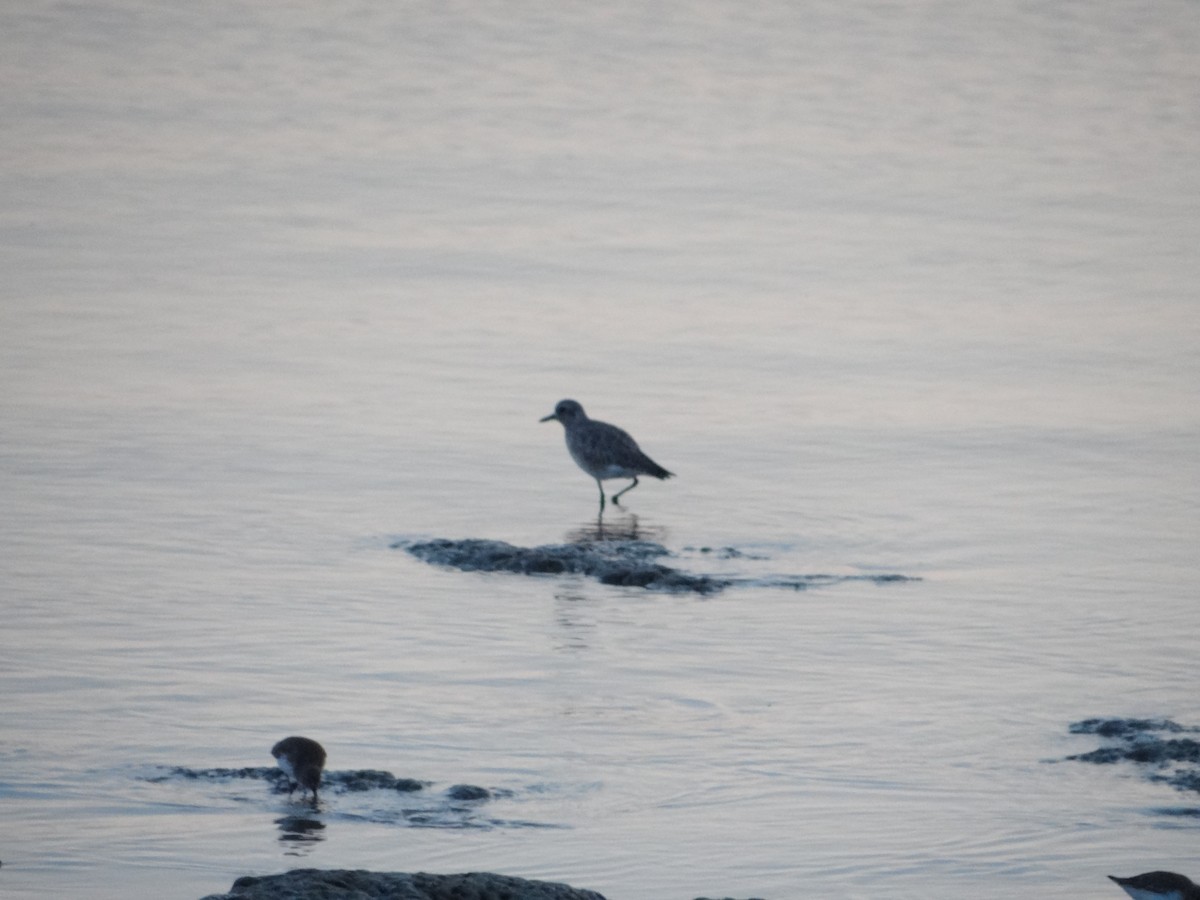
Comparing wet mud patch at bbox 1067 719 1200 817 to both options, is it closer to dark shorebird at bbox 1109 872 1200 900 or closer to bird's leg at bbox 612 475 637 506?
dark shorebird at bbox 1109 872 1200 900

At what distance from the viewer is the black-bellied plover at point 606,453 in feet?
51.2

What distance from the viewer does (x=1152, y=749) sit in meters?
10.3

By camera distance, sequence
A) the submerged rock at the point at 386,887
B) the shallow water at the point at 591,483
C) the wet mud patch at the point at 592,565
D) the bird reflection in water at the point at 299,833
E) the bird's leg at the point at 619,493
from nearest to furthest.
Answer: the submerged rock at the point at 386,887
the bird reflection in water at the point at 299,833
the shallow water at the point at 591,483
the wet mud patch at the point at 592,565
the bird's leg at the point at 619,493

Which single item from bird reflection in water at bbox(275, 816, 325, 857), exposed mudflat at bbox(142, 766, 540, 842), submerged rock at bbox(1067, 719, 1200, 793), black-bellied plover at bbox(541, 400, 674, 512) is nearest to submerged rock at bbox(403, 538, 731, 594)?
black-bellied plover at bbox(541, 400, 674, 512)

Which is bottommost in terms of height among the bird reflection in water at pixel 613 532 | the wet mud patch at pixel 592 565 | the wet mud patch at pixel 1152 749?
the wet mud patch at pixel 1152 749

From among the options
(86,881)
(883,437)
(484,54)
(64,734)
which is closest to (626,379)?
(883,437)

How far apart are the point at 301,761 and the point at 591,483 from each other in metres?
7.45

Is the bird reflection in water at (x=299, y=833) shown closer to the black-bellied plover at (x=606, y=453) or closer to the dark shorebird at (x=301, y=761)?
the dark shorebird at (x=301, y=761)

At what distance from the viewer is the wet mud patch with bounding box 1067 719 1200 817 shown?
9977 millimetres

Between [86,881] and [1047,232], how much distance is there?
61.6 feet

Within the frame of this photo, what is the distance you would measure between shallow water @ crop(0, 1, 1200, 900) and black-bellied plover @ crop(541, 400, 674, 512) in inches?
11.3

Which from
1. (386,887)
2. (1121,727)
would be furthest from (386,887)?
(1121,727)

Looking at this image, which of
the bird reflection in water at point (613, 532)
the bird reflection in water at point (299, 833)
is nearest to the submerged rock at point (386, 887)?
the bird reflection in water at point (299, 833)

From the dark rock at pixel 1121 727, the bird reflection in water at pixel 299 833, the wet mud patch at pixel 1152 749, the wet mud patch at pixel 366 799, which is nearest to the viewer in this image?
the bird reflection in water at pixel 299 833
